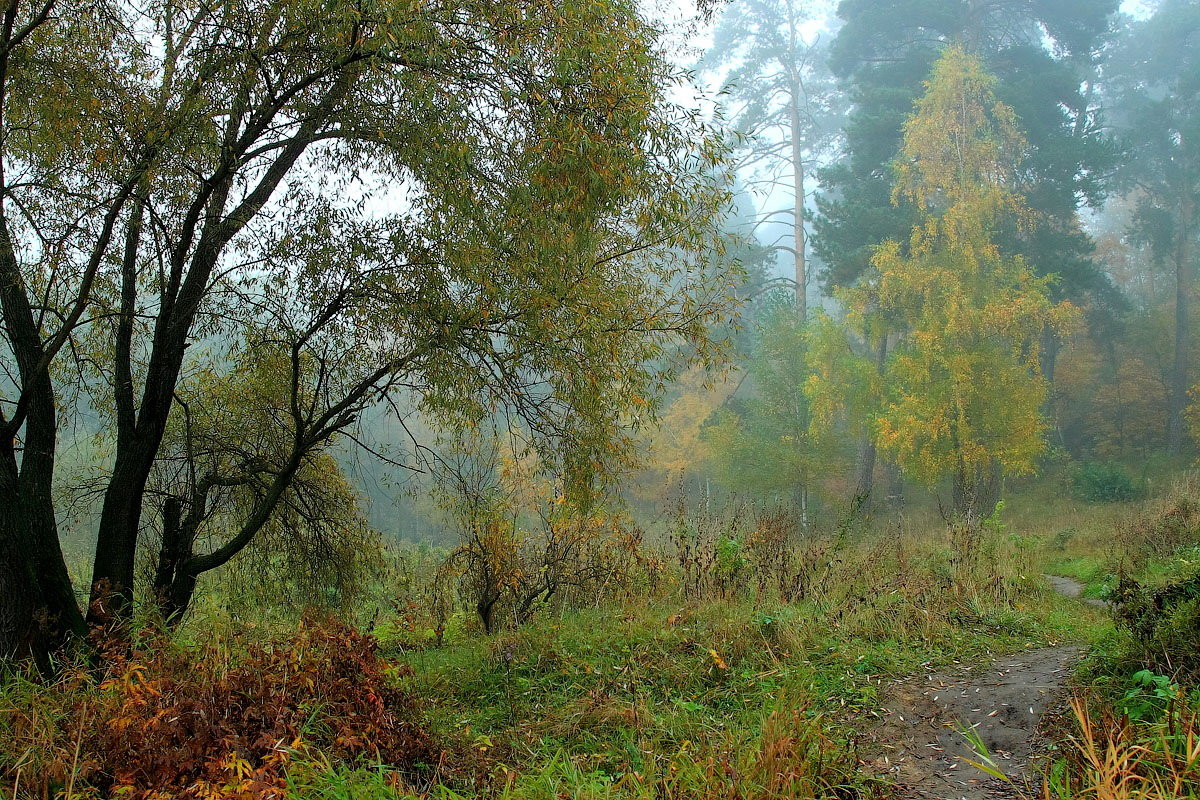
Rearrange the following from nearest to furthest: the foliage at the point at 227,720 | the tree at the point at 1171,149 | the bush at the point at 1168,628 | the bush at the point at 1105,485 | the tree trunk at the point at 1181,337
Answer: the foliage at the point at 227,720
the bush at the point at 1168,628
the bush at the point at 1105,485
the tree trunk at the point at 1181,337
the tree at the point at 1171,149

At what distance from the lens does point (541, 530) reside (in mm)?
8891

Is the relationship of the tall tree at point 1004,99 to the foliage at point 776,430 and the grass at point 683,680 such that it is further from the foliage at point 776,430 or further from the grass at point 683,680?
the grass at point 683,680

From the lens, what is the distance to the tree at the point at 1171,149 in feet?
81.6

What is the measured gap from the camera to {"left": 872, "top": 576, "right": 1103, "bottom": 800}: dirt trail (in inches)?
152

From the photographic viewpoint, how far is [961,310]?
17328mm

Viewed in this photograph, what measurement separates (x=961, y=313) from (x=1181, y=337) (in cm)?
1258

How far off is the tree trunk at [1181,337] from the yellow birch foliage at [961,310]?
831 cm

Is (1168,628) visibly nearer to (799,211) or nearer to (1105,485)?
(1105,485)

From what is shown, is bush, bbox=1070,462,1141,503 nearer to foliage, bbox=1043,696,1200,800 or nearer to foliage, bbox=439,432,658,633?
foliage, bbox=439,432,658,633

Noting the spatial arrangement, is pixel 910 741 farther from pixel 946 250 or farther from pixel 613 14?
pixel 946 250

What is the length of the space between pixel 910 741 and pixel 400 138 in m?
5.01

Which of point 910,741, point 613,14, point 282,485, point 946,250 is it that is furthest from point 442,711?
point 946,250

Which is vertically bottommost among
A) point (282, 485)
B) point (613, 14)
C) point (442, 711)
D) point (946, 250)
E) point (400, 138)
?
point (442, 711)

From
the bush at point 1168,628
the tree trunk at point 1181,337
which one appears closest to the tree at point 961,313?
the tree trunk at point 1181,337
